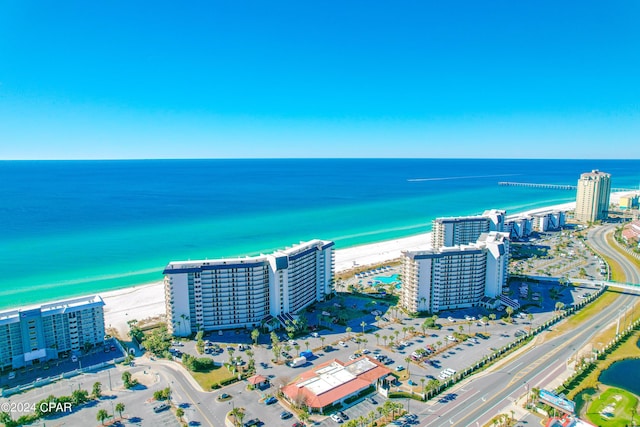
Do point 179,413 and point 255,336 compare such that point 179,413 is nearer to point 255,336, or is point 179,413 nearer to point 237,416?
point 237,416

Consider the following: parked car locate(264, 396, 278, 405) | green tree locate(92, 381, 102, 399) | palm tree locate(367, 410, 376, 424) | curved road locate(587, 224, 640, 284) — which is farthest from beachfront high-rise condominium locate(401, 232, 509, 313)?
green tree locate(92, 381, 102, 399)

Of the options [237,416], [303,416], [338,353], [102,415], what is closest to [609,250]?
[338,353]

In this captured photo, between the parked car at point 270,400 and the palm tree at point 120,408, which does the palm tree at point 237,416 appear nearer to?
the parked car at point 270,400

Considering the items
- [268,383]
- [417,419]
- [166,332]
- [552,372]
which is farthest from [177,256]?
[552,372]

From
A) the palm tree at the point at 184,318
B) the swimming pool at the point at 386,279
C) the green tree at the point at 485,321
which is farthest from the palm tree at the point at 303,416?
the swimming pool at the point at 386,279

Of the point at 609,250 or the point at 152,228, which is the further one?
the point at 152,228

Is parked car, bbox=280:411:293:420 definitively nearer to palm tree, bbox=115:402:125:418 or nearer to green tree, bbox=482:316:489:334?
palm tree, bbox=115:402:125:418
